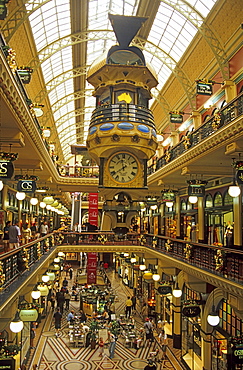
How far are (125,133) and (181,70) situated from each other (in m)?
14.7

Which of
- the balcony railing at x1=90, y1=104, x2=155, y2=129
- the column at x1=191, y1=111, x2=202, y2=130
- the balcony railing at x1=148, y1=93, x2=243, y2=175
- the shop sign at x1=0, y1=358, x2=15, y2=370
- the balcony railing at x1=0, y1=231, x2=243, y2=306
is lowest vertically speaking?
the shop sign at x1=0, y1=358, x2=15, y2=370

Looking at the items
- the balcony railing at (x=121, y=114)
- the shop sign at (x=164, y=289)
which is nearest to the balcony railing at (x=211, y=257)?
the shop sign at (x=164, y=289)

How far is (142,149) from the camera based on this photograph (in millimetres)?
7902

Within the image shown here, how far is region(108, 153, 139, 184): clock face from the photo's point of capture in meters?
7.90

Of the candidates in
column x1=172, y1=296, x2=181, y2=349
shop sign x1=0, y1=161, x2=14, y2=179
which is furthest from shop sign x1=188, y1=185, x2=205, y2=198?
shop sign x1=0, y1=161, x2=14, y2=179

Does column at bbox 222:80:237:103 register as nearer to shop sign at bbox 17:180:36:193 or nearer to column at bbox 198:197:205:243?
column at bbox 198:197:205:243

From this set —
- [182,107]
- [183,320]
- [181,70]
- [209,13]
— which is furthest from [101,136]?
[182,107]

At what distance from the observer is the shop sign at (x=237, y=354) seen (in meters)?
8.45

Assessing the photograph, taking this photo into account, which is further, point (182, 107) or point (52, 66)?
point (52, 66)

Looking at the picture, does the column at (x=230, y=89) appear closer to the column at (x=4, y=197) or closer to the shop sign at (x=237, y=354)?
the shop sign at (x=237, y=354)

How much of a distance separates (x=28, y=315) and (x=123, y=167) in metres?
7.03

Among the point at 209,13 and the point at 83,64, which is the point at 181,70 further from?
the point at 83,64

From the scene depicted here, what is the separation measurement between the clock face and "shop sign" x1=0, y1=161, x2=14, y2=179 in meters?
2.21

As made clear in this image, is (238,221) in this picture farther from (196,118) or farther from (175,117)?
(175,117)
